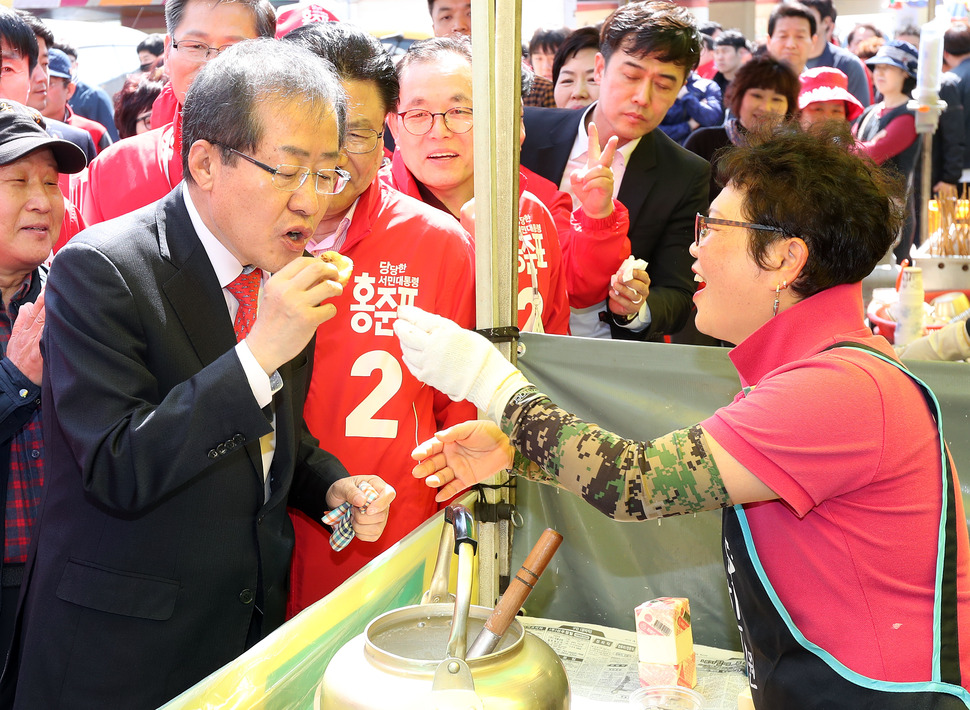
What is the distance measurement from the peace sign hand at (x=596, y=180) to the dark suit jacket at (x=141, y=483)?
1.19m

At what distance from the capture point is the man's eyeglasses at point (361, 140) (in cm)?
197

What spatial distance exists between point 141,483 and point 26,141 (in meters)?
0.92

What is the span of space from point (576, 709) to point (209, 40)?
1.78m

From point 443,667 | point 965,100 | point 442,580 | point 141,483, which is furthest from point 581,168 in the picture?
point 965,100

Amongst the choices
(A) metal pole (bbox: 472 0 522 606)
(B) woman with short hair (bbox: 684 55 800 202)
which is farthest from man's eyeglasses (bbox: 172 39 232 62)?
(B) woman with short hair (bbox: 684 55 800 202)

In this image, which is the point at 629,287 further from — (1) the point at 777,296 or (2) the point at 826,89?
(2) the point at 826,89

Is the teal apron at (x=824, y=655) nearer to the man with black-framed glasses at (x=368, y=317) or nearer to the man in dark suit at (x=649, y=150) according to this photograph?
the man with black-framed glasses at (x=368, y=317)

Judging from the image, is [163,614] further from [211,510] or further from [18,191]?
[18,191]

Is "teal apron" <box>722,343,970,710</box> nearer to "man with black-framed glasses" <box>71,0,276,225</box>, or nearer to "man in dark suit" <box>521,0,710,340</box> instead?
"man in dark suit" <box>521,0,710,340</box>

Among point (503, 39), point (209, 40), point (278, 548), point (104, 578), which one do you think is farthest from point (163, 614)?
point (209, 40)

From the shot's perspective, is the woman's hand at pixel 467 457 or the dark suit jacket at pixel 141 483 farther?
the woman's hand at pixel 467 457

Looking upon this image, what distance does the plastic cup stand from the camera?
5.80 feet

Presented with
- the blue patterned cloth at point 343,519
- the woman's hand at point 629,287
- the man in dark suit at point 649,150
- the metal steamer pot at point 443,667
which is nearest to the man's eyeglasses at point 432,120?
the woman's hand at point 629,287

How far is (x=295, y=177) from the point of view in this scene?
1.44 meters
